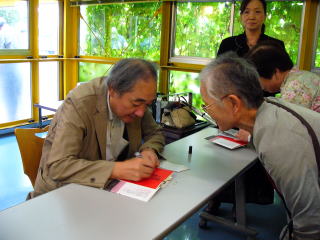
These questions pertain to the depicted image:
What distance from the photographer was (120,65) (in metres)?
1.51

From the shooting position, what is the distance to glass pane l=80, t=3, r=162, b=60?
16.5 feet

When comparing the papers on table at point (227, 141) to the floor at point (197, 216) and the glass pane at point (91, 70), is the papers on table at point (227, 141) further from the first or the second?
the glass pane at point (91, 70)

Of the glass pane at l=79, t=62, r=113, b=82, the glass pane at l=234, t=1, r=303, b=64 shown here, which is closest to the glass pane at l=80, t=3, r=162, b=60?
the glass pane at l=79, t=62, r=113, b=82

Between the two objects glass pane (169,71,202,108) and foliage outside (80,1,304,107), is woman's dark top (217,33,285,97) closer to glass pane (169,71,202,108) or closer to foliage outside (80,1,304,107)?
foliage outside (80,1,304,107)

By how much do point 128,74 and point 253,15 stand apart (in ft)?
5.37

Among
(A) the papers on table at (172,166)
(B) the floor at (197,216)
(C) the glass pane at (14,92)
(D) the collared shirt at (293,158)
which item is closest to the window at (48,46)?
(C) the glass pane at (14,92)

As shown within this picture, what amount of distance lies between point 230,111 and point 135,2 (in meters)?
4.12

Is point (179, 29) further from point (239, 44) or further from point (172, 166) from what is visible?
point (172, 166)

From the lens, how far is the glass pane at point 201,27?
443cm

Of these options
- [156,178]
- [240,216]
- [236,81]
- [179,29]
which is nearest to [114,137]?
[156,178]

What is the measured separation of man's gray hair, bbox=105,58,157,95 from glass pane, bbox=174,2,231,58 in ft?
10.4

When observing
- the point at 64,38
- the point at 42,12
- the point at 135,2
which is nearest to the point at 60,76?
the point at 64,38

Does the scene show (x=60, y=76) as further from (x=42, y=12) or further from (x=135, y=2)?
(x=135, y=2)

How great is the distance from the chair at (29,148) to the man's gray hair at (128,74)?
24.5 inches
